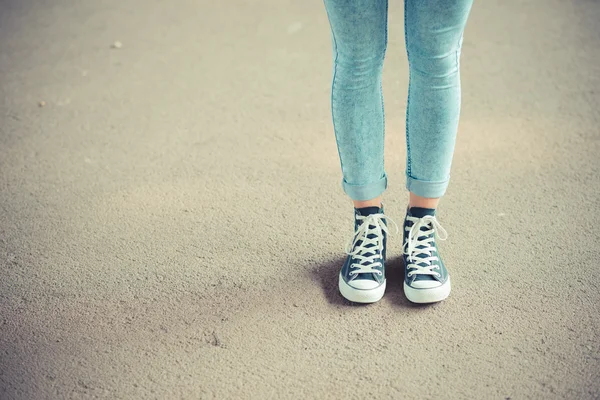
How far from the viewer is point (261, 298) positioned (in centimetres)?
125

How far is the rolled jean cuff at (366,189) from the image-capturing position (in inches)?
47.1

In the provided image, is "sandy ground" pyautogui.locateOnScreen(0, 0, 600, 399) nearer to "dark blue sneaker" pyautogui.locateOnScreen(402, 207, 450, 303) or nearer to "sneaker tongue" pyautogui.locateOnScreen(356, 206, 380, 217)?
"dark blue sneaker" pyautogui.locateOnScreen(402, 207, 450, 303)

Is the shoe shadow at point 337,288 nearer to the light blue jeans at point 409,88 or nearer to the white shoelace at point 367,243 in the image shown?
the white shoelace at point 367,243

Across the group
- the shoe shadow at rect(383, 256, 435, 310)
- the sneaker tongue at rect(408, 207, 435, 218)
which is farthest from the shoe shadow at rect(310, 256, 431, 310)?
the sneaker tongue at rect(408, 207, 435, 218)

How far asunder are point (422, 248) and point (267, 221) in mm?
387

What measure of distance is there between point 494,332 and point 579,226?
40 centimetres

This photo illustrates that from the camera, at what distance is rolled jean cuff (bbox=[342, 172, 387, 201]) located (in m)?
1.20

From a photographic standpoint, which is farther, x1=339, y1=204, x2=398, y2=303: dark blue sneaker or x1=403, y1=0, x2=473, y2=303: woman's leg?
x1=339, y1=204, x2=398, y2=303: dark blue sneaker

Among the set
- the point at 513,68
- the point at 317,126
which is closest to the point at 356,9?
the point at 317,126

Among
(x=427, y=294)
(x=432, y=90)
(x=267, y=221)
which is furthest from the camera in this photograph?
(x=267, y=221)

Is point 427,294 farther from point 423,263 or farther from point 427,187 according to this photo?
point 427,187

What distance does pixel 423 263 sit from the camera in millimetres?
1222

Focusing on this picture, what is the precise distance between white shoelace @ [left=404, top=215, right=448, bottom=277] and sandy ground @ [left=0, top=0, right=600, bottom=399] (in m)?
0.07

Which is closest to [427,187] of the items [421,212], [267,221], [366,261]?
[421,212]
